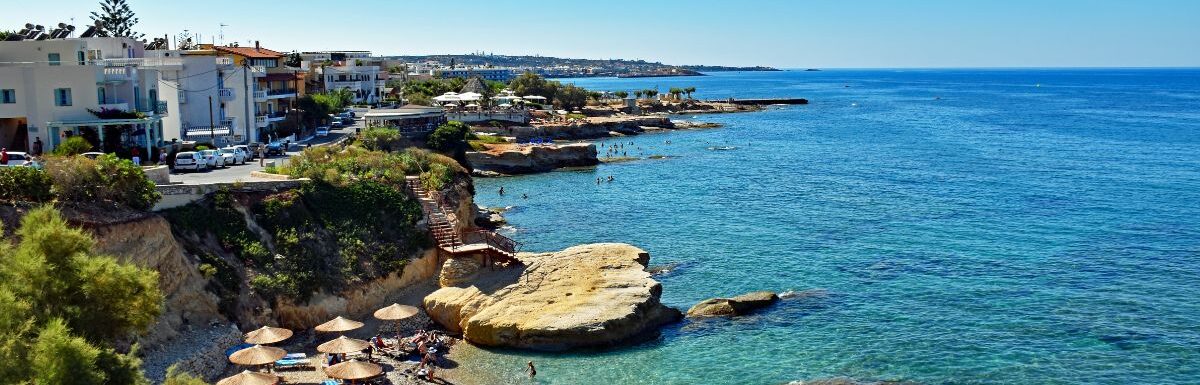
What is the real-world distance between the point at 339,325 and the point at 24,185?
35.3 feet

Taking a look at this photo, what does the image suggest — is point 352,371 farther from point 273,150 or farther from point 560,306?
point 273,150

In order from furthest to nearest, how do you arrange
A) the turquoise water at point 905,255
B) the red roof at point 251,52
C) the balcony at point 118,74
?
1. the red roof at point 251,52
2. the balcony at point 118,74
3. the turquoise water at point 905,255

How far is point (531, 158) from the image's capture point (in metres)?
86.2

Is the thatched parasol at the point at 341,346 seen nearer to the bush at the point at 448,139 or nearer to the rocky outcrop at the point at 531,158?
the bush at the point at 448,139

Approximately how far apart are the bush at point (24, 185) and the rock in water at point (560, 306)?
43.3 ft

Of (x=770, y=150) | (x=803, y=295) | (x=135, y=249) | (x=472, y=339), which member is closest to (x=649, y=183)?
(x=770, y=150)

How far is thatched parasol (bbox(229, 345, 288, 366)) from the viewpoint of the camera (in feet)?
94.9

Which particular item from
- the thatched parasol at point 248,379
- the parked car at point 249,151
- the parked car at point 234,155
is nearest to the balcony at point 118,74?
the parked car at point 234,155

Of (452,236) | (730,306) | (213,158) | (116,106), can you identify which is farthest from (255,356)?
(116,106)

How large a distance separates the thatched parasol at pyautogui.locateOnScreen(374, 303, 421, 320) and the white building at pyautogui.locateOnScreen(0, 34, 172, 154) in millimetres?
18745

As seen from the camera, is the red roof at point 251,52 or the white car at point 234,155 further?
the red roof at point 251,52

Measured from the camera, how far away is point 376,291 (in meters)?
37.2

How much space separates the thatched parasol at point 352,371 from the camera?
2891cm

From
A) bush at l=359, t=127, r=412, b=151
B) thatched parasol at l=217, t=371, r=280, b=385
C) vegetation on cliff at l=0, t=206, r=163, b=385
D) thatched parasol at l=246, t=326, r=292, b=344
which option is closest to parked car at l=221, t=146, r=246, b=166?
bush at l=359, t=127, r=412, b=151
